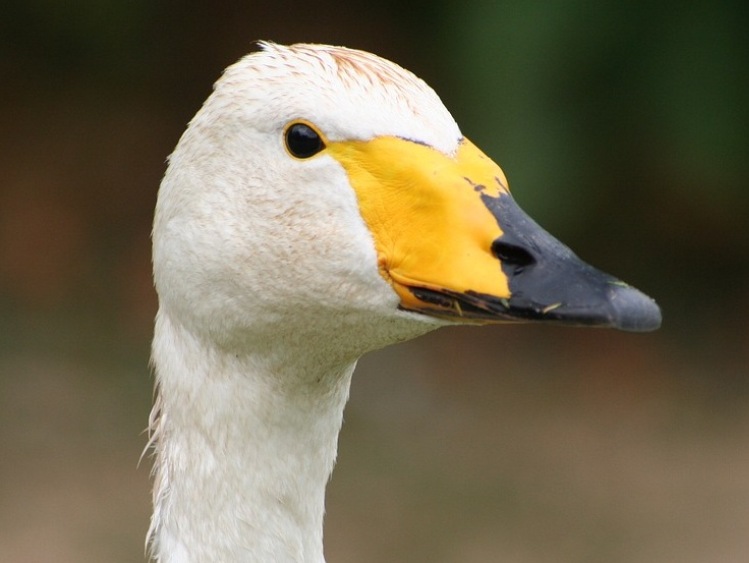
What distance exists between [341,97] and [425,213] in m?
0.26

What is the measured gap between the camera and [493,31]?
604cm

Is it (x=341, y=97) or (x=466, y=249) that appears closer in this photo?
(x=466, y=249)

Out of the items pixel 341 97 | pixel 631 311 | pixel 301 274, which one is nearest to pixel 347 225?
pixel 301 274

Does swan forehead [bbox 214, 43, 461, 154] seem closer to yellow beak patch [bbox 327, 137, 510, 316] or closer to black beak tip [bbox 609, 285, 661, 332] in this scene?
yellow beak patch [bbox 327, 137, 510, 316]

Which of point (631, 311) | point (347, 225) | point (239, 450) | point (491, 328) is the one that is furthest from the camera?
point (491, 328)

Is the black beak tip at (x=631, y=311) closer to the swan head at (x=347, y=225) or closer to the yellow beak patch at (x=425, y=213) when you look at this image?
the swan head at (x=347, y=225)

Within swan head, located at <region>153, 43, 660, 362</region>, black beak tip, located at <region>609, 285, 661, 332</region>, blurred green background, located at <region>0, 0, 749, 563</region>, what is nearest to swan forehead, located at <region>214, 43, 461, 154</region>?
swan head, located at <region>153, 43, 660, 362</region>

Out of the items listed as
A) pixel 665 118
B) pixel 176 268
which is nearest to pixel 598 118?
pixel 665 118

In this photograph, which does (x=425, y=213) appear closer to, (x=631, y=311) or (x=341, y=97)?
(x=341, y=97)

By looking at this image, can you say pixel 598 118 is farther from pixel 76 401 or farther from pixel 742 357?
pixel 76 401

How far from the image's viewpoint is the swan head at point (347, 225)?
205 centimetres

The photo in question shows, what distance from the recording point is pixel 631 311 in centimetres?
197

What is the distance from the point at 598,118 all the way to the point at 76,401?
317 centimetres

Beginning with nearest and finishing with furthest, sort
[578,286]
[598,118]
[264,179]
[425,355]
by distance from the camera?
[578,286] < [264,179] < [598,118] < [425,355]
